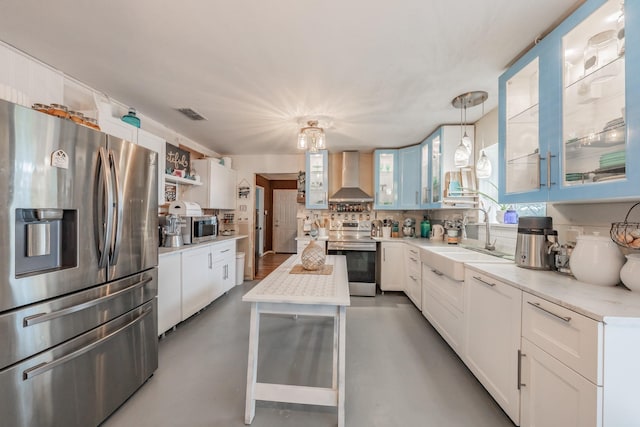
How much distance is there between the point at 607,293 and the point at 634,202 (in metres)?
0.59

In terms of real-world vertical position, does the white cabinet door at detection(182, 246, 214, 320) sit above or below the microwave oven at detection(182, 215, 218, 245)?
below

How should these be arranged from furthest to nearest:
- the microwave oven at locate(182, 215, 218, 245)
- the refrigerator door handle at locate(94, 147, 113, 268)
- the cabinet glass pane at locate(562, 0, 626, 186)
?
the microwave oven at locate(182, 215, 218, 245) < the refrigerator door handle at locate(94, 147, 113, 268) < the cabinet glass pane at locate(562, 0, 626, 186)

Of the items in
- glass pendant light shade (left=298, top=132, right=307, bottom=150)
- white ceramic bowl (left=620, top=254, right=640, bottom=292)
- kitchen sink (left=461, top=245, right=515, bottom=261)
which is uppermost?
glass pendant light shade (left=298, top=132, right=307, bottom=150)

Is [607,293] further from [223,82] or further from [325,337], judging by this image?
[223,82]

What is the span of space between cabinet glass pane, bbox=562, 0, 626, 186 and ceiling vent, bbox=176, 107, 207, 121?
314 cm

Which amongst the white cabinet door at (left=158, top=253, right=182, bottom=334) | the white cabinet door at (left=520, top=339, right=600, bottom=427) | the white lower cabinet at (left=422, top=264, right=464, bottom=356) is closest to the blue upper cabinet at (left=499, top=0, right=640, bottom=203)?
the white cabinet door at (left=520, top=339, right=600, bottom=427)

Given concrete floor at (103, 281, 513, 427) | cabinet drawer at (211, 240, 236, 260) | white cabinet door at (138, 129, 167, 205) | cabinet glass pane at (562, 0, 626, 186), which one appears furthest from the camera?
cabinet drawer at (211, 240, 236, 260)

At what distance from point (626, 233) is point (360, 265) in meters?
2.77

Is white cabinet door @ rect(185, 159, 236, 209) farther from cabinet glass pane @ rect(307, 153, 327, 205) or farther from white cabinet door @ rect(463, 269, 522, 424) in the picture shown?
white cabinet door @ rect(463, 269, 522, 424)

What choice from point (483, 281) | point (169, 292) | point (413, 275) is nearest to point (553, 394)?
point (483, 281)

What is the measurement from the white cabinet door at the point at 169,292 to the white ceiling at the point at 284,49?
5.44 feet

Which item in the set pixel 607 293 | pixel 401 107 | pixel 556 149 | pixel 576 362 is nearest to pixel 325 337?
pixel 576 362

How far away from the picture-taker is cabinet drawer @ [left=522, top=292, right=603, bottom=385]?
0.97m

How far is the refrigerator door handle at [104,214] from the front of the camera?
4.63ft
